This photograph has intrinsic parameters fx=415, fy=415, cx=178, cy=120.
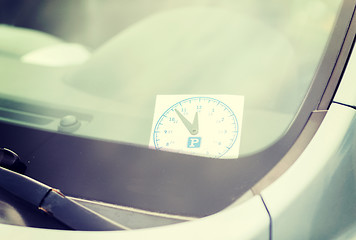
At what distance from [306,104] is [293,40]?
0.26 m

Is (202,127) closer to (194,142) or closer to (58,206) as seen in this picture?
(194,142)

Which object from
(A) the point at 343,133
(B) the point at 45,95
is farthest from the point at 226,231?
(B) the point at 45,95

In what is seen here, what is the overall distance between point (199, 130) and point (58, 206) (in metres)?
0.46

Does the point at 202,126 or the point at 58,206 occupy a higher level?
the point at 202,126

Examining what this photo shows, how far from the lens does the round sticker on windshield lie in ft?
4.06

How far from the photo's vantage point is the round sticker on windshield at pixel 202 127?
4.06 ft

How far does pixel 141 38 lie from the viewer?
168cm

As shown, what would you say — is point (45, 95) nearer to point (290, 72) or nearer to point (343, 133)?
point (290, 72)

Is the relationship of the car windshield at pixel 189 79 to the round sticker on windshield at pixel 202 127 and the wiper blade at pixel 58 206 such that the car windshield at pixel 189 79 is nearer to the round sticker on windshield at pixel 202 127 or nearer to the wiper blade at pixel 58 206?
the round sticker on windshield at pixel 202 127

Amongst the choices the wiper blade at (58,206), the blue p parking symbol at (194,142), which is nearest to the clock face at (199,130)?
the blue p parking symbol at (194,142)

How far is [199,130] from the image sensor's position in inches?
49.3

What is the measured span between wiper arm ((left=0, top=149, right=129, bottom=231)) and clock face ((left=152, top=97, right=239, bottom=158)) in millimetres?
279

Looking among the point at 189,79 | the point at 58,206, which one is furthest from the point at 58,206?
the point at 189,79

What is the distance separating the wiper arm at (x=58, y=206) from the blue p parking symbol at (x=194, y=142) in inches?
12.0
